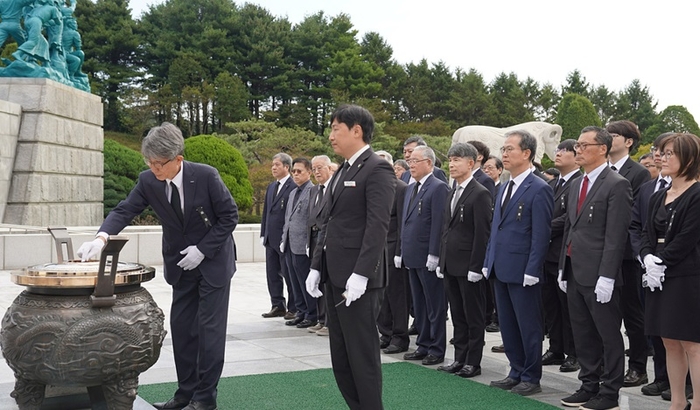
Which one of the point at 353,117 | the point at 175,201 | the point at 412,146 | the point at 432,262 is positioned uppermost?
the point at 412,146

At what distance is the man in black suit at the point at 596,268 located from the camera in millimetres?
4363

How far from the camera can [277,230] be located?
26.4ft

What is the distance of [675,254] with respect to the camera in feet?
13.3

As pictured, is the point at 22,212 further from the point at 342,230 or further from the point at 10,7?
the point at 342,230

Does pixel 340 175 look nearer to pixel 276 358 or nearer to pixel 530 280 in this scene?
pixel 530 280

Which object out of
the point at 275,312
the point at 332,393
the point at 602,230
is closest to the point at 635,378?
the point at 602,230

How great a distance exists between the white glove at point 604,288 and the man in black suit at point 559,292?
4.17 ft

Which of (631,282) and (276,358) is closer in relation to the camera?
(631,282)

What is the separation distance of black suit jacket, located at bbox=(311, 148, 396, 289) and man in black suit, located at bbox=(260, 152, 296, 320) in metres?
4.24

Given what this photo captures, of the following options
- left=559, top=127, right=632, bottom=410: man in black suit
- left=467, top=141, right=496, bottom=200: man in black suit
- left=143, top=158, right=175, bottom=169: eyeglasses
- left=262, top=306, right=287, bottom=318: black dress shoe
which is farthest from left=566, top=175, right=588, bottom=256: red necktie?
left=262, top=306, right=287, bottom=318: black dress shoe

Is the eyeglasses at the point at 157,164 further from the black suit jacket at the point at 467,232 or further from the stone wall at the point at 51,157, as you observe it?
the stone wall at the point at 51,157

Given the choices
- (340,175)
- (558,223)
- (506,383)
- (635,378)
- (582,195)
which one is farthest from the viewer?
(558,223)

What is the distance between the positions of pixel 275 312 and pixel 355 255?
15.4 ft

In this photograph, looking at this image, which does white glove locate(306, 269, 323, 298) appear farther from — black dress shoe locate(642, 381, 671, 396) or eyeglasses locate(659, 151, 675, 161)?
black dress shoe locate(642, 381, 671, 396)
